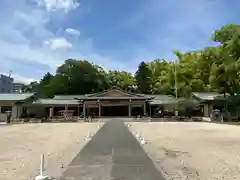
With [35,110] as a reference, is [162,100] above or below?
above

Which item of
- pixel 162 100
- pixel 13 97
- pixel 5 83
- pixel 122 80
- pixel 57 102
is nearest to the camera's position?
pixel 57 102

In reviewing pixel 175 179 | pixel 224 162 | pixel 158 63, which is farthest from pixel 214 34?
pixel 175 179

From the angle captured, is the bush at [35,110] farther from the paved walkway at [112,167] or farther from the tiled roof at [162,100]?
the paved walkway at [112,167]

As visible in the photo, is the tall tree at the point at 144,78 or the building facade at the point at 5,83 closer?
the tall tree at the point at 144,78

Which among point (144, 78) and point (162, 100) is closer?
point (162, 100)

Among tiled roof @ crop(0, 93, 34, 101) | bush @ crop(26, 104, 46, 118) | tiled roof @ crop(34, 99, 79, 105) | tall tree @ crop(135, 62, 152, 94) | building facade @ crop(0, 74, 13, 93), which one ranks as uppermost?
building facade @ crop(0, 74, 13, 93)

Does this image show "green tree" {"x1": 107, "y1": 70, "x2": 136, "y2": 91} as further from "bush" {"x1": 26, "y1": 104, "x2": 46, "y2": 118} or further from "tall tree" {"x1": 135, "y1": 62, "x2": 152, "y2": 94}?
"bush" {"x1": 26, "y1": 104, "x2": 46, "y2": 118}

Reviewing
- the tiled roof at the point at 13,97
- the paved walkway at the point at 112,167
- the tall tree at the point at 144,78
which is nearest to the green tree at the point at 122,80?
the tall tree at the point at 144,78

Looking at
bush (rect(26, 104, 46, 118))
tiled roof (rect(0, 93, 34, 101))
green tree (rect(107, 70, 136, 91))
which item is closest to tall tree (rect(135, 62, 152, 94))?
green tree (rect(107, 70, 136, 91))

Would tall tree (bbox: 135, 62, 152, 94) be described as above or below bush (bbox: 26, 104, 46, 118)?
above

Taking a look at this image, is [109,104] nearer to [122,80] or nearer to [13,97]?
[13,97]

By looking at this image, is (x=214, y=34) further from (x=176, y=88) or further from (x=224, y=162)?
(x=224, y=162)

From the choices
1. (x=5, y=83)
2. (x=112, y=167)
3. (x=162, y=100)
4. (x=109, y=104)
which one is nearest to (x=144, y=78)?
(x=162, y=100)

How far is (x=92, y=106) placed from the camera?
64062mm
